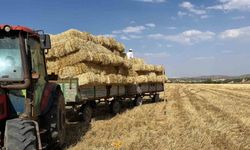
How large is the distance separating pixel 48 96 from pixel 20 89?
1387 millimetres

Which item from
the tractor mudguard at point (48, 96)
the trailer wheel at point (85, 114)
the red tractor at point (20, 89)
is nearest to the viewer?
the red tractor at point (20, 89)

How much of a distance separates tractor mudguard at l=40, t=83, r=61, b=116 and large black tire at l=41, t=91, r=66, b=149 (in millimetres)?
70

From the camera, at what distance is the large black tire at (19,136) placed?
630 cm

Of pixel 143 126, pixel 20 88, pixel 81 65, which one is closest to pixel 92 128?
pixel 143 126

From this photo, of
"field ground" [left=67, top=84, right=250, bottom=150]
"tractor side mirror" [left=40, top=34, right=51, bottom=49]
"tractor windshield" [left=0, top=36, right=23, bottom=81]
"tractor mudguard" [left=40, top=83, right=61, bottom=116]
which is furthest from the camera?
"field ground" [left=67, top=84, right=250, bottom=150]

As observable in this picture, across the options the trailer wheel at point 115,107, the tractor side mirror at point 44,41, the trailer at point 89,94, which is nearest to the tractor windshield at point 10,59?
the tractor side mirror at point 44,41

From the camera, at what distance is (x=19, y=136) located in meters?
6.36

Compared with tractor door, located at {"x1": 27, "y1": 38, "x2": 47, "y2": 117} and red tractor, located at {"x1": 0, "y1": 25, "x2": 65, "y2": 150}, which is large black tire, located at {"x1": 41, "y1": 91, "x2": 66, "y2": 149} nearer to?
red tractor, located at {"x1": 0, "y1": 25, "x2": 65, "y2": 150}

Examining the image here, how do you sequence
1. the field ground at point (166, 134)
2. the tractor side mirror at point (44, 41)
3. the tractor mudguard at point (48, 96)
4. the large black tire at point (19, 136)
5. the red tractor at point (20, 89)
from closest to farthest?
the large black tire at point (19, 136), the red tractor at point (20, 89), the tractor side mirror at point (44, 41), the tractor mudguard at point (48, 96), the field ground at point (166, 134)

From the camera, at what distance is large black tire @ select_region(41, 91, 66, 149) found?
815cm

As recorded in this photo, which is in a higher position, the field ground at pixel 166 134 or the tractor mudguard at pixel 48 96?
the tractor mudguard at pixel 48 96

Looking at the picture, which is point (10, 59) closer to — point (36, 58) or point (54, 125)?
point (36, 58)

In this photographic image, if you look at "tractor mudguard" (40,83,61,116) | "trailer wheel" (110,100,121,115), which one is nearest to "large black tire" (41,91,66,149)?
"tractor mudguard" (40,83,61,116)

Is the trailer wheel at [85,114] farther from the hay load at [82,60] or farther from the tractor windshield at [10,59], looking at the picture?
the tractor windshield at [10,59]
